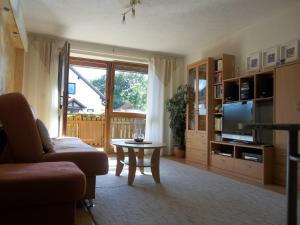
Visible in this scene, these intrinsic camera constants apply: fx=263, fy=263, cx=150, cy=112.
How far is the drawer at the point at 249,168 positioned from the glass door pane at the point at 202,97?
3.99ft

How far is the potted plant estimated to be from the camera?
5498mm

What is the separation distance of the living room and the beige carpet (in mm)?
17

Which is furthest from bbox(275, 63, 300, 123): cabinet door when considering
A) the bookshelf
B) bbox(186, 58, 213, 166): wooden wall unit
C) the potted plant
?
the potted plant

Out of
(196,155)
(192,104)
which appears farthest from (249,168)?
(192,104)

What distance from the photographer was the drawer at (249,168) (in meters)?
3.45

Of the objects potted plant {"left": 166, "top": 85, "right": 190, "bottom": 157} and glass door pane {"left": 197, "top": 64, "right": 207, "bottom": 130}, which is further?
potted plant {"left": 166, "top": 85, "right": 190, "bottom": 157}

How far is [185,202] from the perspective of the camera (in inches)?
96.0

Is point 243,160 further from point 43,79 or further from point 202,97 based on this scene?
point 43,79

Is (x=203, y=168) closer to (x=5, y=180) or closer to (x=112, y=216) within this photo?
(x=112, y=216)

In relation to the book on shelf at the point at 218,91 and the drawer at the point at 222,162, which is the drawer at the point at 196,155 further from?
the book on shelf at the point at 218,91

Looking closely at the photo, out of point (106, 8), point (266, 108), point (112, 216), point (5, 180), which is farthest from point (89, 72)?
point (5, 180)

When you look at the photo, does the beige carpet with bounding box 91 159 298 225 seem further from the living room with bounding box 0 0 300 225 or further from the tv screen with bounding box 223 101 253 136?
the tv screen with bounding box 223 101 253 136

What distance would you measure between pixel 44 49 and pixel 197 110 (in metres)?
3.12

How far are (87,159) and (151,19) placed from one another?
2.65m
